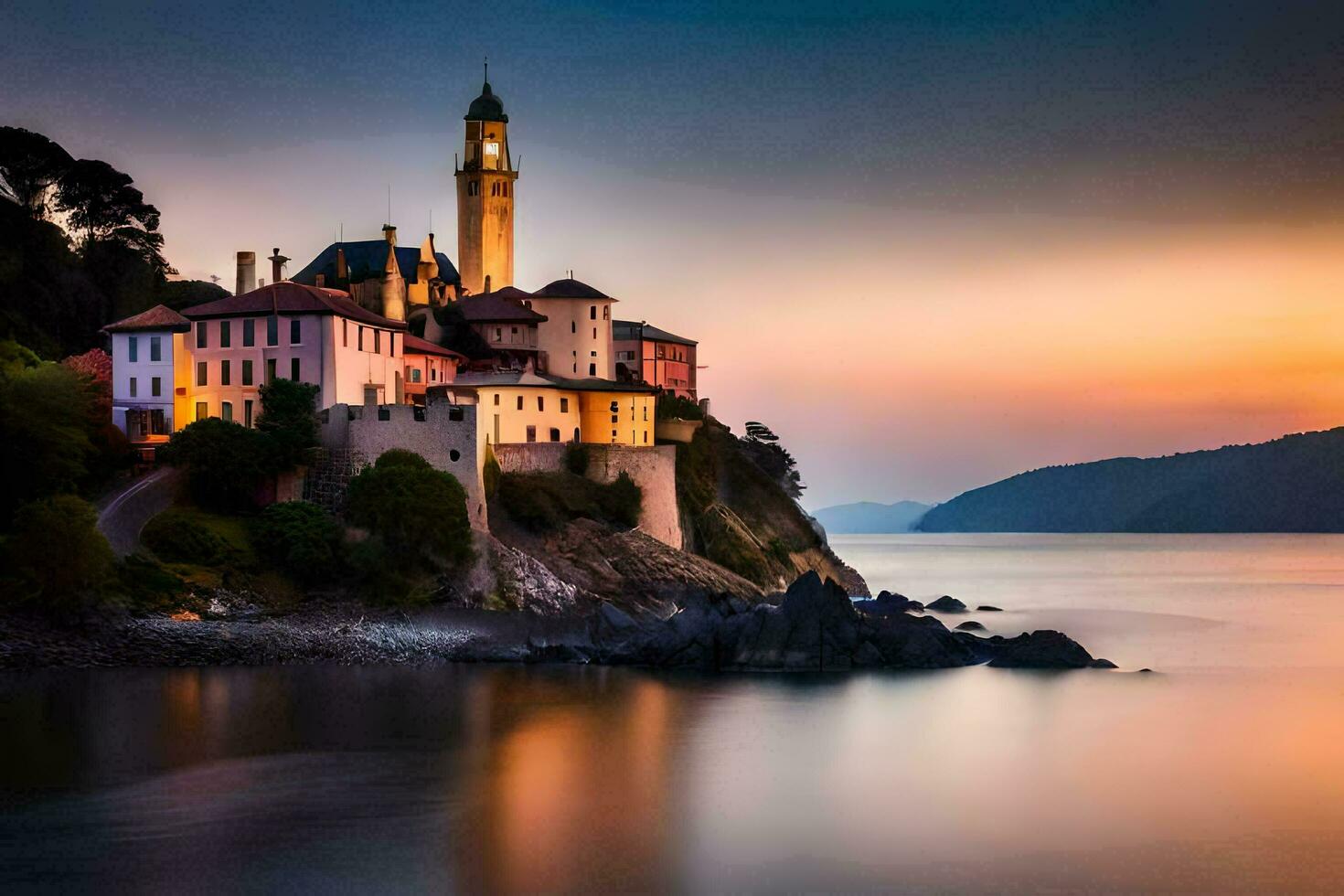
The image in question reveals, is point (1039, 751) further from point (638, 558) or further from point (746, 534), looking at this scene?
point (746, 534)

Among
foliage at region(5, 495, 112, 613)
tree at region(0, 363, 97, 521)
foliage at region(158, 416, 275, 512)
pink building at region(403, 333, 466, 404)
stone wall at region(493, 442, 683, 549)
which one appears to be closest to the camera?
foliage at region(5, 495, 112, 613)

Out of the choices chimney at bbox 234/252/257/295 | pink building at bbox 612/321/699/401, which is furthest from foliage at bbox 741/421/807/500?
chimney at bbox 234/252/257/295

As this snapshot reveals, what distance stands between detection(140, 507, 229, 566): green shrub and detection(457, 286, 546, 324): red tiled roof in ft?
64.2

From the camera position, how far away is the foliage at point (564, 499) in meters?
→ 49.8

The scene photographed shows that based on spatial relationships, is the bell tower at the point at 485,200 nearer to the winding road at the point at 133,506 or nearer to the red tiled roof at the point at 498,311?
the red tiled roof at the point at 498,311

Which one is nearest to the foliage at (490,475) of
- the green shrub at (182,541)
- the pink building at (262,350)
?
the pink building at (262,350)

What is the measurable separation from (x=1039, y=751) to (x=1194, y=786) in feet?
12.8

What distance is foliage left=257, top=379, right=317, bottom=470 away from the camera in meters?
45.4

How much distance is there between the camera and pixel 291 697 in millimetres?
35031

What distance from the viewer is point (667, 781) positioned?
29.4 m

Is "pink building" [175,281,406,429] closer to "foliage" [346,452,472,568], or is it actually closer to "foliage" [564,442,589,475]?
"foliage" [346,452,472,568]

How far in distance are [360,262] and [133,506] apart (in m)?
26.8

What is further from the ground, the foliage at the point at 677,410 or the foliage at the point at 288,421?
the foliage at the point at 677,410

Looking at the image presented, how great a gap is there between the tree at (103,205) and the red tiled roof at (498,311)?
13.3 meters
